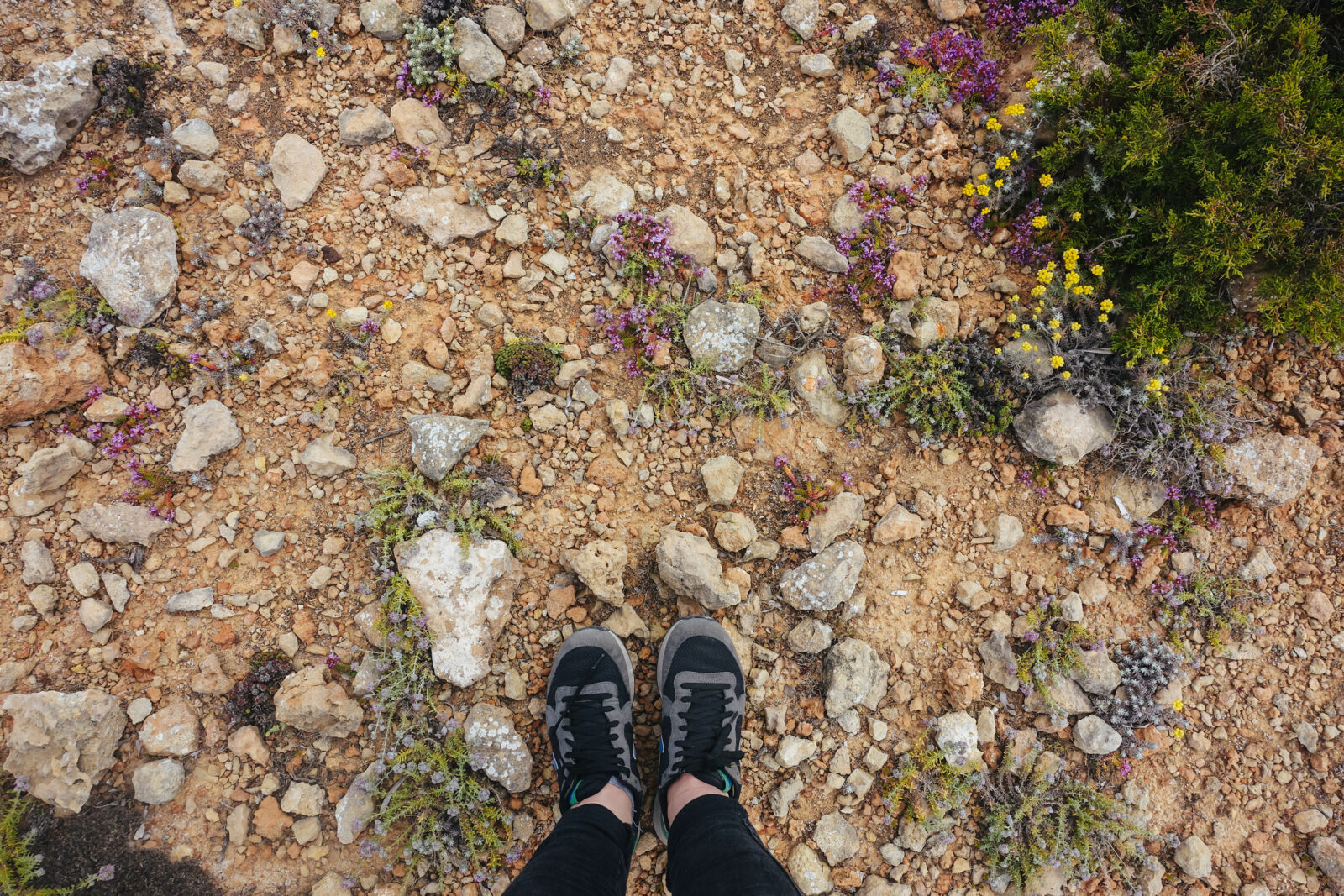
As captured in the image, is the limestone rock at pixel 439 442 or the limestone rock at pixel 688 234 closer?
the limestone rock at pixel 439 442

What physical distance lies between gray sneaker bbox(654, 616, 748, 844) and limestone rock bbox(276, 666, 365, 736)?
2.06m

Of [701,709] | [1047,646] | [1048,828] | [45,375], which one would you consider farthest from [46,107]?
[1048,828]

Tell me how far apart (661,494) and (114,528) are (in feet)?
12.0

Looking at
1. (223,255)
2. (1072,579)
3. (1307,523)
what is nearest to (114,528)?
(223,255)

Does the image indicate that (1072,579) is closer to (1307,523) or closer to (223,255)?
(1307,523)

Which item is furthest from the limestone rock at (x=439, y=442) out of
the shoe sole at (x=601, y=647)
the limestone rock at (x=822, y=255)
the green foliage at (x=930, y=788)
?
the green foliage at (x=930, y=788)

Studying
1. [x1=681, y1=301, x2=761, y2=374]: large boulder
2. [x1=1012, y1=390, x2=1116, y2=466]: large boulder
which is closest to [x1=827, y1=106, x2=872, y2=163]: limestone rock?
[x1=681, y1=301, x2=761, y2=374]: large boulder

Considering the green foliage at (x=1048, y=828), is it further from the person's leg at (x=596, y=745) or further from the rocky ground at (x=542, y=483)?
the person's leg at (x=596, y=745)

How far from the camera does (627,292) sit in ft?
15.1

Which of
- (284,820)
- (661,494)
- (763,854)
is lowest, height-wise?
(284,820)

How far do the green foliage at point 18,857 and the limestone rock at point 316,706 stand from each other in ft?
5.08

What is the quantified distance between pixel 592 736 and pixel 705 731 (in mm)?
752

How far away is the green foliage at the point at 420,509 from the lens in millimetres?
4273

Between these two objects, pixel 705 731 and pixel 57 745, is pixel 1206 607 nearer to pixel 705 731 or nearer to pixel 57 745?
pixel 705 731
